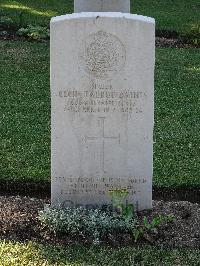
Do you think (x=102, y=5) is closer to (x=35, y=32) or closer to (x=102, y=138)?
(x=35, y=32)

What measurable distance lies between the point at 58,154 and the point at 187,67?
5.94 metres

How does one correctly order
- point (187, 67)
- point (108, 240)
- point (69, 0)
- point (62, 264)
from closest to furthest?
point (62, 264) → point (108, 240) → point (187, 67) → point (69, 0)

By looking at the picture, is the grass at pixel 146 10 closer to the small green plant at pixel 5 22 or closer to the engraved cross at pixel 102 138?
the small green plant at pixel 5 22

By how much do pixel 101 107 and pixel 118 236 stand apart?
1.13 meters

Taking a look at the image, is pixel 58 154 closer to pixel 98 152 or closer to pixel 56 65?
pixel 98 152

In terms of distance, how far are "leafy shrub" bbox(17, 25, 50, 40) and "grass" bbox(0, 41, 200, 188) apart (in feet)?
1.17

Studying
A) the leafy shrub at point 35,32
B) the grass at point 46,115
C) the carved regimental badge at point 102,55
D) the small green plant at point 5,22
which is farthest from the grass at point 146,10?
the carved regimental badge at point 102,55

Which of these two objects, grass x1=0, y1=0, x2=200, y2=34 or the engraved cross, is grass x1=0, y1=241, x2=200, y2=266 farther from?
grass x1=0, y1=0, x2=200, y2=34

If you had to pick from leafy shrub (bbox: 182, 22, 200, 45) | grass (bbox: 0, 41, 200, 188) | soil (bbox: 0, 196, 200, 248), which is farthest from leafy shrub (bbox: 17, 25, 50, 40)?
soil (bbox: 0, 196, 200, 248)

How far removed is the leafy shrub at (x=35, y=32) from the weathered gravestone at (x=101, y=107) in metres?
7.37

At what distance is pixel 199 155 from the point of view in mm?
7824

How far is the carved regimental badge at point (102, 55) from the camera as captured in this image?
5945 millimetres

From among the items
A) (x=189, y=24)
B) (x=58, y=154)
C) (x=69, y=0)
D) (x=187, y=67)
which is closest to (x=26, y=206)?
(x=58, y=154)

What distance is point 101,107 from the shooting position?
20.0 ft
